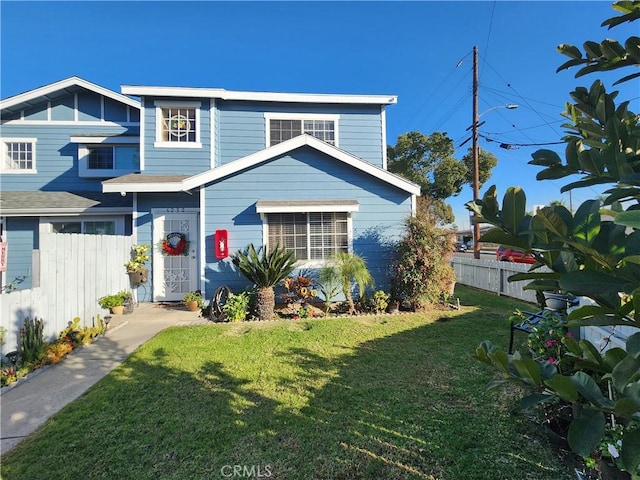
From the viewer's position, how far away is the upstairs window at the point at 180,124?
9398 mm

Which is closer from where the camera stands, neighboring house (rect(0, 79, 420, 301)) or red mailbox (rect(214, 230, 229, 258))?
red mailbox (rect(214, 230, 229, 258))

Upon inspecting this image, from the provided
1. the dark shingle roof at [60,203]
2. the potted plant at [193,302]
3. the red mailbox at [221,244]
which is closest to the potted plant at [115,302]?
the potted plant at [193,302]

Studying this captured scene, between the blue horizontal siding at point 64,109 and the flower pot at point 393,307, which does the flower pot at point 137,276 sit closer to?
the flower pot at point 393,307

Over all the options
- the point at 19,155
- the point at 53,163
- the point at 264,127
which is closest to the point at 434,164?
the point at 264,127

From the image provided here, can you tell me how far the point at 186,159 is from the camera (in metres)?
9.42

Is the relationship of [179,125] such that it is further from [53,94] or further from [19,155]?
[19,155]

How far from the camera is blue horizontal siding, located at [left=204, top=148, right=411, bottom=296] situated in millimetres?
7684

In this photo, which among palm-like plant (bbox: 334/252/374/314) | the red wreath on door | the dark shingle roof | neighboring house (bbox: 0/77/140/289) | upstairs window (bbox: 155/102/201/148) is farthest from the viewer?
neighboring house (bbox: 0/77/140/289)

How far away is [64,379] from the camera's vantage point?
4008 millimetres

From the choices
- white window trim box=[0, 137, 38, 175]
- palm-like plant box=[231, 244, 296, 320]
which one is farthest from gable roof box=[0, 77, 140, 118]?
palm-like plant box=[231, 244, 296, 320]

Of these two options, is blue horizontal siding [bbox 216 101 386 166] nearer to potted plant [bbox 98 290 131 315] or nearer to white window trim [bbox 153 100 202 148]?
white window trim [bbox 153 100 202 148]

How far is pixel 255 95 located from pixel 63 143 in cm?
739

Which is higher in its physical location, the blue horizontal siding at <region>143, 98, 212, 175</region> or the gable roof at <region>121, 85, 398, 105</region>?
the gable roof at <region>121, 85, 398, 105</region>
